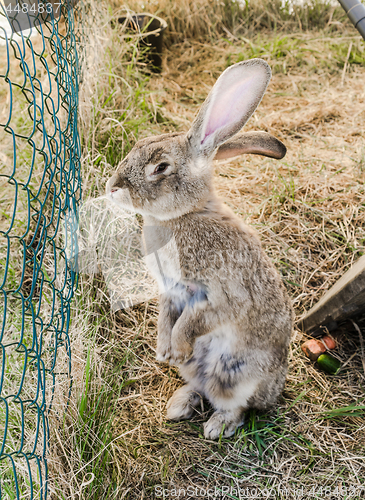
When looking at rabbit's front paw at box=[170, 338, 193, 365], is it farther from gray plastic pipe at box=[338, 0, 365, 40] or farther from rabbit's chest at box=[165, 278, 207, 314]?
gray plastic pipe at box=[338, 0, 365, 40]

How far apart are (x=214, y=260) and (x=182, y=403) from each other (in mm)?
1010

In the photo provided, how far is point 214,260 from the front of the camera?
2270mm

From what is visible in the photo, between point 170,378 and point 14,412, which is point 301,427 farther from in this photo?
point 14,412

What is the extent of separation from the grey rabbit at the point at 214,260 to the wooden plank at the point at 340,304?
53cm

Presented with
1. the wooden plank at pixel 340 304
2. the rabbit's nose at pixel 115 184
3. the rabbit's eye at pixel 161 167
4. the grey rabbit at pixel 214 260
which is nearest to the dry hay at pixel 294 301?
the wooden plank at pixel 340 304

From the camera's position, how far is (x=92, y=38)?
4.00 m

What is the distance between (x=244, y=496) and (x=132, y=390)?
0.93 meters

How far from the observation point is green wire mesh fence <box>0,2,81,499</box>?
78.7 inches

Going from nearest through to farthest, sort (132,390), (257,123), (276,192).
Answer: (132,390) < (276,192) < (257,123)

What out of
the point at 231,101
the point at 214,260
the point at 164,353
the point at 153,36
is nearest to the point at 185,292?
the point at 214,260

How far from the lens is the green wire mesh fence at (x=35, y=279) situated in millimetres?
1999

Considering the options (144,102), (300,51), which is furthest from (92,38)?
(300,51)

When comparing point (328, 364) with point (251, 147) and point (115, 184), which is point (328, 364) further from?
point (115, 184)

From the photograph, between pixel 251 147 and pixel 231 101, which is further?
pixel 251 147
